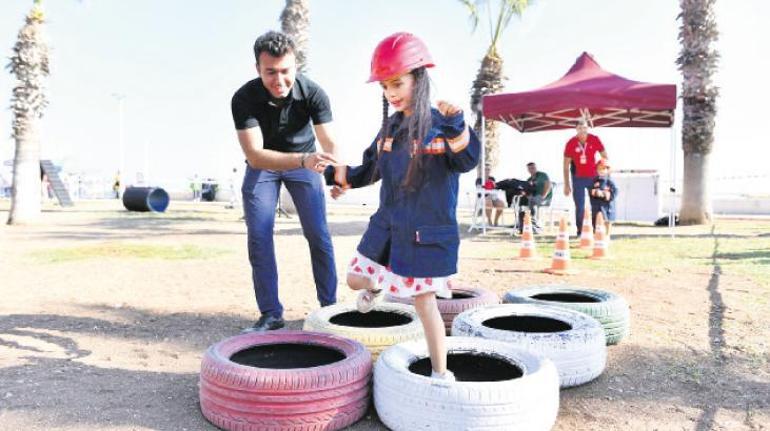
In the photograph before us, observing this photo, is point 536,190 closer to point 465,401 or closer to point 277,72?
point 277,72

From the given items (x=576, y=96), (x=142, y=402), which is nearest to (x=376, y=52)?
(x=142, y=402)

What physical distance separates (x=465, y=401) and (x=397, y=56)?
1.44 m

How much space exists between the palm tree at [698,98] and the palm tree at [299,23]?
11829 mm

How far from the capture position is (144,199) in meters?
21.5

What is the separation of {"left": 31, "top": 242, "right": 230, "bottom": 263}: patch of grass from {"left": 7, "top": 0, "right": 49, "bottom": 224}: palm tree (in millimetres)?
7157

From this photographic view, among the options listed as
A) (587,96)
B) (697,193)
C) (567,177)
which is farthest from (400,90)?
(697,193)

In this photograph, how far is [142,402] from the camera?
286cm

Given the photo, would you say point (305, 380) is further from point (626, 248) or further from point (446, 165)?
point (626, 248)

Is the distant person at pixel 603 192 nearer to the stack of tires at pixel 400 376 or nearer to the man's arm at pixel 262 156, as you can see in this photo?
the stack of tires at pixel 400 376

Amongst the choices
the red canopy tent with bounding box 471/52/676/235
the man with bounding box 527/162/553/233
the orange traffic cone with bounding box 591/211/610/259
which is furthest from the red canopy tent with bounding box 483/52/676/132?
the orange traffic cone with bounding box 591/211/610/259

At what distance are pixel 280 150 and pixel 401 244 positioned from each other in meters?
1.70

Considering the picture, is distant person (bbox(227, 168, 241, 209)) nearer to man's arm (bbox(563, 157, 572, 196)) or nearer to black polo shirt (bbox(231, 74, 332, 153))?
man's arm (bbox(563, 157, 572, 196))

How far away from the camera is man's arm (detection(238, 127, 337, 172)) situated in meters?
3.29

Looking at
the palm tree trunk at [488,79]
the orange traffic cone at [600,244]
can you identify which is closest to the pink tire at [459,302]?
the orange traffic cone at [600,244]
